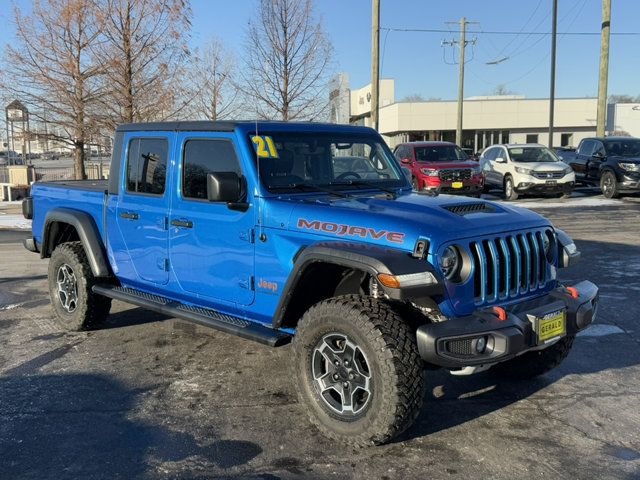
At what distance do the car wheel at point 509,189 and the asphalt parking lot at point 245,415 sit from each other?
1315cm

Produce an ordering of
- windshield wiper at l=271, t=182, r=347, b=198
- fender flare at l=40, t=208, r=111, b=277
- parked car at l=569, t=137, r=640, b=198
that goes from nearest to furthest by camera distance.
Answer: windshield wiper at l=271, t=182, r=347, b=198 < fender flare at l=40, t=208, r=111, b=277 < parked car at l=569, t=137, r=640, b=198

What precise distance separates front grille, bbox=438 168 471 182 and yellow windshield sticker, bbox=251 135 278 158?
13806mm

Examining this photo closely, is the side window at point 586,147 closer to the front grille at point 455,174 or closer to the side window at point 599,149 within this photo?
the side window at point 599,149

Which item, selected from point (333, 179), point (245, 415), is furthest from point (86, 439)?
point (333, 179)

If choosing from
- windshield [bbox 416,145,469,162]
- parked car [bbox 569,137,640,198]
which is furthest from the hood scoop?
parked car [bbox 569,137,640,198]

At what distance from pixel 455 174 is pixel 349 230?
14.8 m

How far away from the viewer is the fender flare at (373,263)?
345 centimetres

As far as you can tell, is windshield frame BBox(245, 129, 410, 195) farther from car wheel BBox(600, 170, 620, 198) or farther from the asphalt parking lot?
car wheel BBox(600, 170, 620, 198)

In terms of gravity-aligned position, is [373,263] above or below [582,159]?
below

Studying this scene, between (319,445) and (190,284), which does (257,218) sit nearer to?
(190,284)

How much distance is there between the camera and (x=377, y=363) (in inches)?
139

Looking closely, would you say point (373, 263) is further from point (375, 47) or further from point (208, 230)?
point (375, 47)

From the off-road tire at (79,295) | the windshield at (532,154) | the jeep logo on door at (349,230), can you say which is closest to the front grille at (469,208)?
the jeep logo on door at (349,230)

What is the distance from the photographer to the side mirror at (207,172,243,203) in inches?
165
